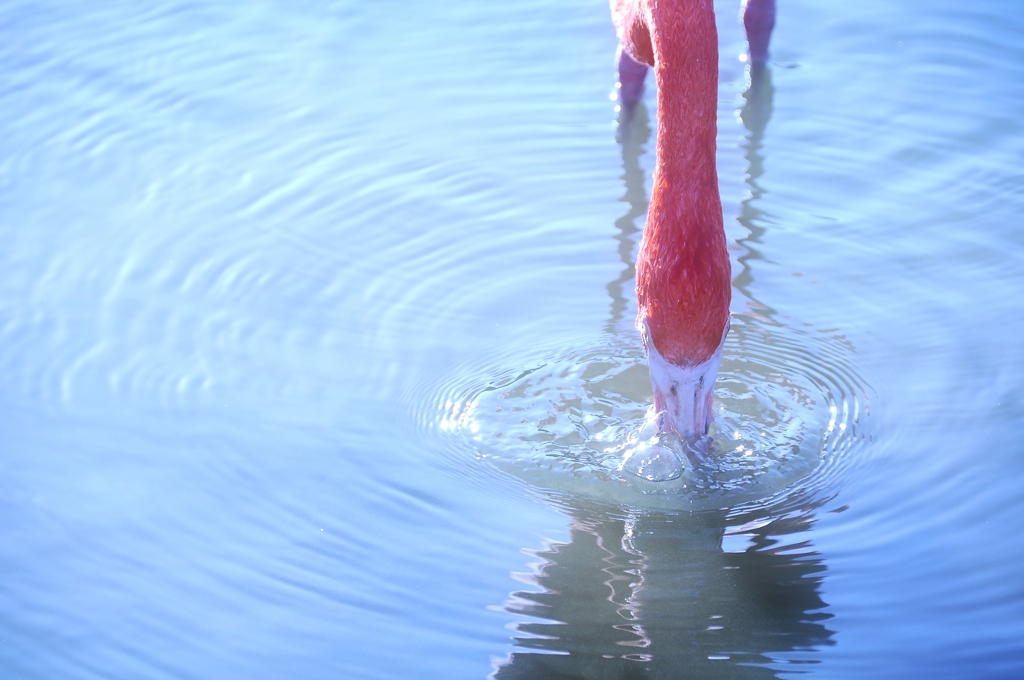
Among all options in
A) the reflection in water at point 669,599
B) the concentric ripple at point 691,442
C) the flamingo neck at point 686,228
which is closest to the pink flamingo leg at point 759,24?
the concentric ripple at point 691,442

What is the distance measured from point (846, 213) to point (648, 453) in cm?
205

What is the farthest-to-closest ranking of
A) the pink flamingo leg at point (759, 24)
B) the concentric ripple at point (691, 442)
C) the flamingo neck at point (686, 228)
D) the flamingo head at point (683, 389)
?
the pink flamingo leg at point (759, 24)
the concentric ripple at point (691, 442)
the flamingo head at point (683, 389)
the flamingo neck at point (686, 228)

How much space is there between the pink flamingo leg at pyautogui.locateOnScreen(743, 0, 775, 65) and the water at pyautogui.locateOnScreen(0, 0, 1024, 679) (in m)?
0.14

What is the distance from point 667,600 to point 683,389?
0.63 m

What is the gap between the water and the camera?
125 inches

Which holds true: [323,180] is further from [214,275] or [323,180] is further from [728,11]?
[728,11]

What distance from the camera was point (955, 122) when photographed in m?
5.52

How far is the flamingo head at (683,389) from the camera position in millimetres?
3156

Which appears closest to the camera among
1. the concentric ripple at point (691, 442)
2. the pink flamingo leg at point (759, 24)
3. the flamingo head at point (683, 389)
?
the flamingo head at point (683, 389)

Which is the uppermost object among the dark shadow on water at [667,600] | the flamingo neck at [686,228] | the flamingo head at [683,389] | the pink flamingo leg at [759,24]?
the pink flamingo leg at [759,24]

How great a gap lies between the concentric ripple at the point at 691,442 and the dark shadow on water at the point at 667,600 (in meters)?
0.12

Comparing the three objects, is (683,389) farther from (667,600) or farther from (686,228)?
(667,600)

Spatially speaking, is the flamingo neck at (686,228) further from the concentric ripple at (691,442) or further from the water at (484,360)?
the water at (484,360)

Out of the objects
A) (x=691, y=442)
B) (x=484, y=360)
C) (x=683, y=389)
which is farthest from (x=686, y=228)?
(x=484, y=360)
